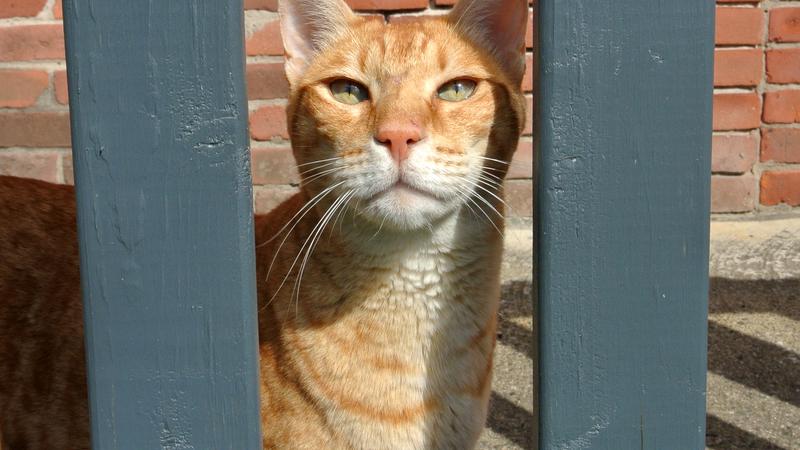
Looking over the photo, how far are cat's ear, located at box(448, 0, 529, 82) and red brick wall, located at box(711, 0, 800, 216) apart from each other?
187cm

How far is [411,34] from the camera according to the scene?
231 cm

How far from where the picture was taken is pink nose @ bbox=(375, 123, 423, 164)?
6.31ft

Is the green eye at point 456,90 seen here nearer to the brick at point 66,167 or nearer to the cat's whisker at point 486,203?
the cat's whisker at point 486,203

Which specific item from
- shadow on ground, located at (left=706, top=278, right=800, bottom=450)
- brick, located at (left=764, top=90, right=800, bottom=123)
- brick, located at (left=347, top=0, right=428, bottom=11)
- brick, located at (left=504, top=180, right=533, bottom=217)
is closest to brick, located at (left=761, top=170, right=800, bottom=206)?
brick, located at (left=764, top=90, right=800, bottom=123)

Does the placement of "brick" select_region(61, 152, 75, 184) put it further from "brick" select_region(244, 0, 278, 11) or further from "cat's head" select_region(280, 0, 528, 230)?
"cat's head" select_region(280, 0, 528, 230)

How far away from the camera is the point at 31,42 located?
3748 mm

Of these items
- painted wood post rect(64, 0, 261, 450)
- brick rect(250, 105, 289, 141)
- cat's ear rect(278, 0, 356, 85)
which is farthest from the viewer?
brick rect(250, 105, 289, 141)

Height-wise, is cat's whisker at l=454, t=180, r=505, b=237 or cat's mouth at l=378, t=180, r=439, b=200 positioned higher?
cat's mouth at l=378, t=180, r=439, b=200

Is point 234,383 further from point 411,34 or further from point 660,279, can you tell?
point 411,34

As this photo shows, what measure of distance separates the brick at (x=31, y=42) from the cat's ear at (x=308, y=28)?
1.77m

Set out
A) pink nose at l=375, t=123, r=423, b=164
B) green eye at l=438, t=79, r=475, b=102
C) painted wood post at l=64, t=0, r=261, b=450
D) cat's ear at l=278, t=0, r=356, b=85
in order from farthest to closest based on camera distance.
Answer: cat's ear at l=278, t=0, r=356, b=85 < green eye at l=438, t=79, r=475, b=102 < pink nose at l=375, t=123, r=423, b=164 < painted wood post at l=64, t=0, r=261, b=450

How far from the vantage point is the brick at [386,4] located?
3789 mm

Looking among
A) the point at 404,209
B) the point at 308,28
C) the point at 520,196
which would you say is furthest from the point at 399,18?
the point at 404,209

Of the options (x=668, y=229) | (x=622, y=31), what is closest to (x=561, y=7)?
(x=622, y=31)
